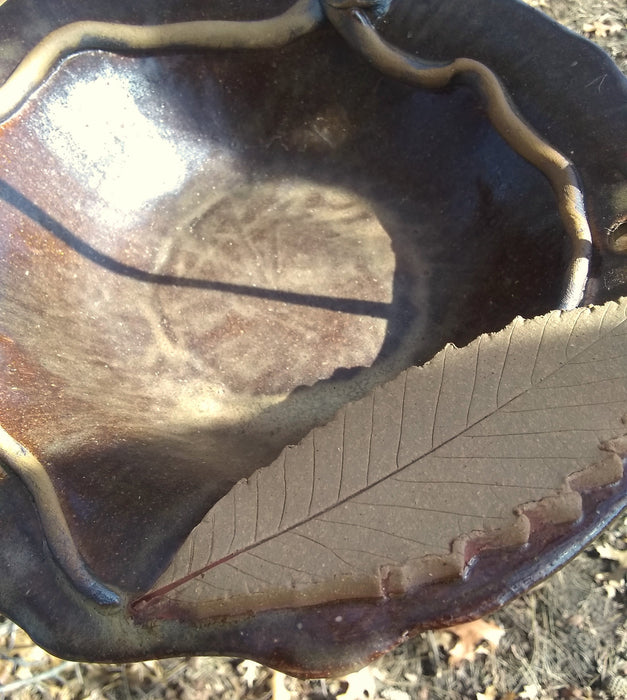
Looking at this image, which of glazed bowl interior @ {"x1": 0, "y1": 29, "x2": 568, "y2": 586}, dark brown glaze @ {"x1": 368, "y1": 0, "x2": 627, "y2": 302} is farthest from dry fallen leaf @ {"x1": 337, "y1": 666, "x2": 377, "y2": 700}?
dark brown glaze @ {"x1": 368, "y1": 0, "x2": 627, "y2": 302}

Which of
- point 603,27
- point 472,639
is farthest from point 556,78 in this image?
point 603,27

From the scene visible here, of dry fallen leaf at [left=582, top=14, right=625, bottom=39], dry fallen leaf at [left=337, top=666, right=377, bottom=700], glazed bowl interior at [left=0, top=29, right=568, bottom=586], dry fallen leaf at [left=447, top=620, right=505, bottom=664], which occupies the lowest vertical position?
dry fallen leaf at [left=337, top=666, right=377, bottom=700]

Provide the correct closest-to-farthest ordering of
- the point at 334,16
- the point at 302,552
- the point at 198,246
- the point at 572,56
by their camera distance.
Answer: the point at 302,552
the point at 572,56
the point at 334,16
the point at 198,246

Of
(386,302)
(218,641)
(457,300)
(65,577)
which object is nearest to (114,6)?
(386,302)

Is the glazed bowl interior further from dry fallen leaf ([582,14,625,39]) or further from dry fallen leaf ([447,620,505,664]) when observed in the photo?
dry fallen leaf ([582,14,625,39])

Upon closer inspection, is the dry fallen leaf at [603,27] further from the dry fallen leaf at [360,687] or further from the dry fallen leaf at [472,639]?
the dry fallen leaf at [360,687]

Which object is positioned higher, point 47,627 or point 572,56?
point 572,56

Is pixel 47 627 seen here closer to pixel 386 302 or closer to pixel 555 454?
pixel 555 454
